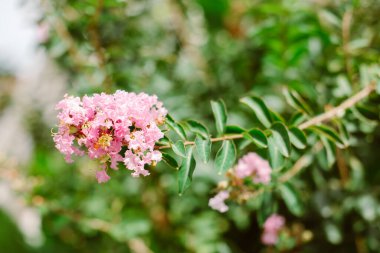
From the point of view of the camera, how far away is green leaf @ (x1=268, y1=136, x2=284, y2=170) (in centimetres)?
107

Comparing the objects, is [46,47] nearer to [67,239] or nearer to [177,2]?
[177,2]

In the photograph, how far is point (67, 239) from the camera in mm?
2844

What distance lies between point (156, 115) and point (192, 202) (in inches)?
50.2

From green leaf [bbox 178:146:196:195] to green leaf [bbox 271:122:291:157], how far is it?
0.26 meters

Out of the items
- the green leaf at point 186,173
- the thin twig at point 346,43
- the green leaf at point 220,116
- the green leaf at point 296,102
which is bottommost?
the green leaf at point 186,173

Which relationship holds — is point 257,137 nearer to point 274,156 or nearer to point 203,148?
point 274,156

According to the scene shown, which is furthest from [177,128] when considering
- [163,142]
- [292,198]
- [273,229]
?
[273,229]

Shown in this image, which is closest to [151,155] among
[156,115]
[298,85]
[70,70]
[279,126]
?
[156,115]

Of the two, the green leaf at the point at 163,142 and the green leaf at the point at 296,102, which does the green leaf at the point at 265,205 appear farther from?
the green leaf at the point at 163,142

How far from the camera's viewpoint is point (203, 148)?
1.00m

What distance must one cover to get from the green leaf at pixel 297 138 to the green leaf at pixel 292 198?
0.28 meters

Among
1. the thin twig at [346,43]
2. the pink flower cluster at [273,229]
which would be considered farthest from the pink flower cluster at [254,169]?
the thin twig at [346,43]

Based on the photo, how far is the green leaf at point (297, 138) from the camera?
1.12 metres

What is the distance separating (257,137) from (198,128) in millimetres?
169
